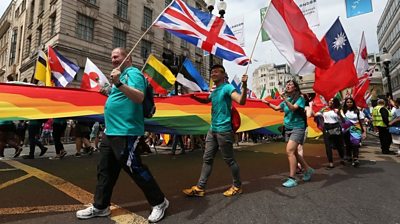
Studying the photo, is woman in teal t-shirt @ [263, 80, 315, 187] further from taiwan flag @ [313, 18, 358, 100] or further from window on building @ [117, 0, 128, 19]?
window on building @ [117, 0, 128, 19]

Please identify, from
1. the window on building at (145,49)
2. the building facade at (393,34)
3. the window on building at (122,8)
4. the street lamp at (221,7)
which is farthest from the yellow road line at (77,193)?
the building facade at (393,34)

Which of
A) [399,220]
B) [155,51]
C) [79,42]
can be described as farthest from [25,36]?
[399,220]

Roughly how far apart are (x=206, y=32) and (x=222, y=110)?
2903 millimetres

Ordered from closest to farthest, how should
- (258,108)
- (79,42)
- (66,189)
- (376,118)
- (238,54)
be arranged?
1. (66,189)
2. (238,54)
3. (258,108)
4. (376,118)
5. (79,42)

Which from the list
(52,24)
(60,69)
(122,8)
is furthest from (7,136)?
(122,8)

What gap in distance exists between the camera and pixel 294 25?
17.3 feet

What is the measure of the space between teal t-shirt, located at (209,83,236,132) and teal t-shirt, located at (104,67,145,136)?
1.16m

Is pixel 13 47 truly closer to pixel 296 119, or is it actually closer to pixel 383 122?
pixel 383 122

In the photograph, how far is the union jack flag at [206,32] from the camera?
5.58 meters

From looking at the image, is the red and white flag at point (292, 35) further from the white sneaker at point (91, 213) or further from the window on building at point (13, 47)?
the window on building at point (13, 47)

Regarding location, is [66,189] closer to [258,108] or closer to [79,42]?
[258,108]

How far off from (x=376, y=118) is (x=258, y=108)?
13.6 feet

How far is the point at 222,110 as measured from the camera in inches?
145

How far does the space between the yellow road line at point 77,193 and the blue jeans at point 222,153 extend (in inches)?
42.1
